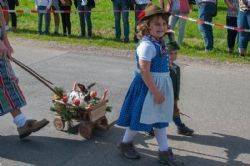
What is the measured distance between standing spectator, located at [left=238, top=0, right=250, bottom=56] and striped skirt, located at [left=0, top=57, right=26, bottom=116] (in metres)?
5.54

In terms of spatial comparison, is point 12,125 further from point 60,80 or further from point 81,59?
point 81,59

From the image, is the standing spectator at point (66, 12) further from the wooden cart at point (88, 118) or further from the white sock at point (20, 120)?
the white sock at point (20, 120)

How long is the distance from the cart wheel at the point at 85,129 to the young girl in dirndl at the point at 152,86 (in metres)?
0.67

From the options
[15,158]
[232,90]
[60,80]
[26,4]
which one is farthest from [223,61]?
[26,4]

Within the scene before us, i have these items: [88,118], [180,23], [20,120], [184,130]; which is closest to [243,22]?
[180,23]

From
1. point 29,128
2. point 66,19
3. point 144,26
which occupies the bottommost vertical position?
point 29,128

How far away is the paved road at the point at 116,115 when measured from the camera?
5.05 meters

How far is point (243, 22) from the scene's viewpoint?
31.8ft

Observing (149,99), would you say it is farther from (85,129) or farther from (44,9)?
(44,9)

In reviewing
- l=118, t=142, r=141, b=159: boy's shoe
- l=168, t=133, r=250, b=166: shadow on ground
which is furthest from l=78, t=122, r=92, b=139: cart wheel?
l=168, t=133, r=250, b=166: shadow on ground

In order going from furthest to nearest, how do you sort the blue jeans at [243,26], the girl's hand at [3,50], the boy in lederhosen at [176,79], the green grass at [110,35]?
the green grass at [110,35] → the blue jeans at [243,26] → the girl's hand at [3,50] → the boy in lederhosen at [176,79]

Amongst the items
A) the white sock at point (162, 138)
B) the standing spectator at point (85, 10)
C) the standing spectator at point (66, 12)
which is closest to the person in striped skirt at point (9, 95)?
the white sock at point (162, 138)

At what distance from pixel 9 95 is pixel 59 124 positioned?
0.71 m

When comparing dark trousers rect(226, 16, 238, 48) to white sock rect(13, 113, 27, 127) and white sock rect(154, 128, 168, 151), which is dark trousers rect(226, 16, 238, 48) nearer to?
white sock rect(154, 128, 168, 151)
